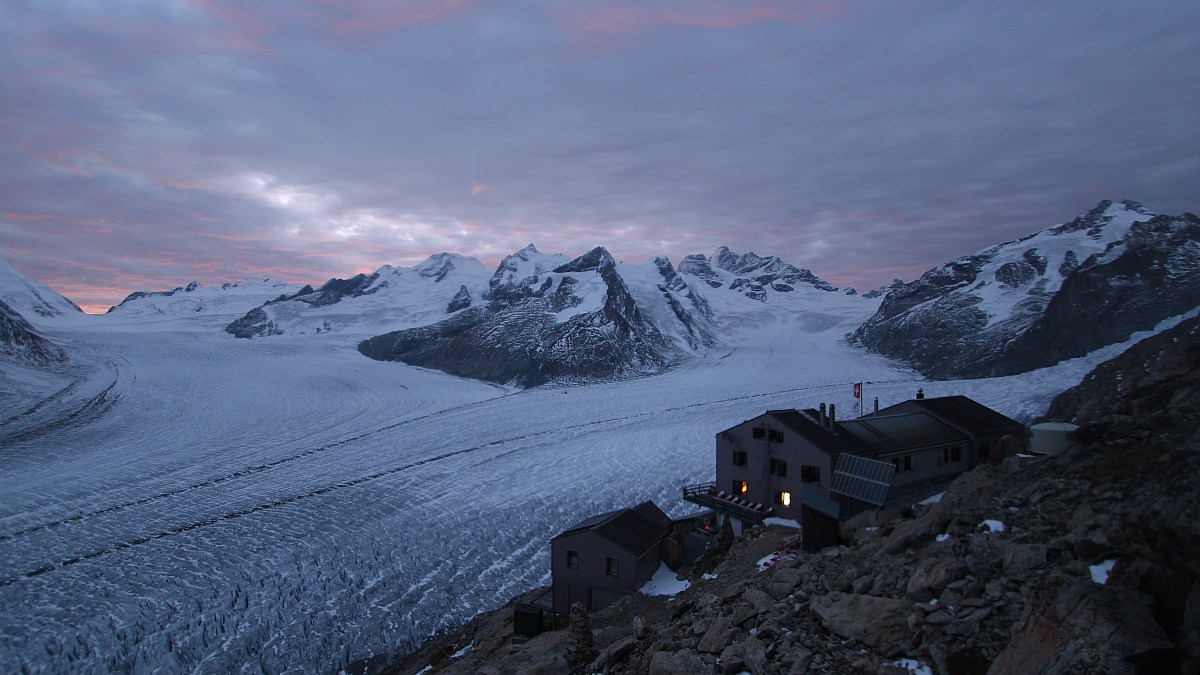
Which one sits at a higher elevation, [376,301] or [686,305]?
[376,301]

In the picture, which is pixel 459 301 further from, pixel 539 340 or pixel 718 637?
pixel 718 637

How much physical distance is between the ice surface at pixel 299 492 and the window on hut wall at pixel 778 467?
7197 mm

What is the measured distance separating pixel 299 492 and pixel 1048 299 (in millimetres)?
104659

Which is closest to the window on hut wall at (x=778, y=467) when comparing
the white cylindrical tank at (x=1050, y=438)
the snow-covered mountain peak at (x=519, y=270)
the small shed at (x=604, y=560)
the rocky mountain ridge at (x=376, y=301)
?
the small shed at (x=604, y=560)

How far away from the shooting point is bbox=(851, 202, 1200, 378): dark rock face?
7275 cm

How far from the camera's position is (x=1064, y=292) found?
79.6 metres

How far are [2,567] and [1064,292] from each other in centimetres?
10327

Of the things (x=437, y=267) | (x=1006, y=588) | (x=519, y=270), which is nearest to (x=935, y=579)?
(x=1006, y=588)

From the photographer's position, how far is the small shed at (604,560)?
18484 mm

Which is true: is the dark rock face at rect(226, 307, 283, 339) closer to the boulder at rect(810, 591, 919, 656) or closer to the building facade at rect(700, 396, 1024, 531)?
the building facade at rect(700, 396, 1024, 531)

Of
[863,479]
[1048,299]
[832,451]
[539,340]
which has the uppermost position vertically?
[1048,299]

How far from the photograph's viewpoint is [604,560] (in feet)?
61.5

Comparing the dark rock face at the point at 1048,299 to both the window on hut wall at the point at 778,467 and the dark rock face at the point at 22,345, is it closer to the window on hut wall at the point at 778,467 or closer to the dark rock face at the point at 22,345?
the window on hut wall at the point at 778,467

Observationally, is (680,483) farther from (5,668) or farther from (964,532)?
(5,668)
